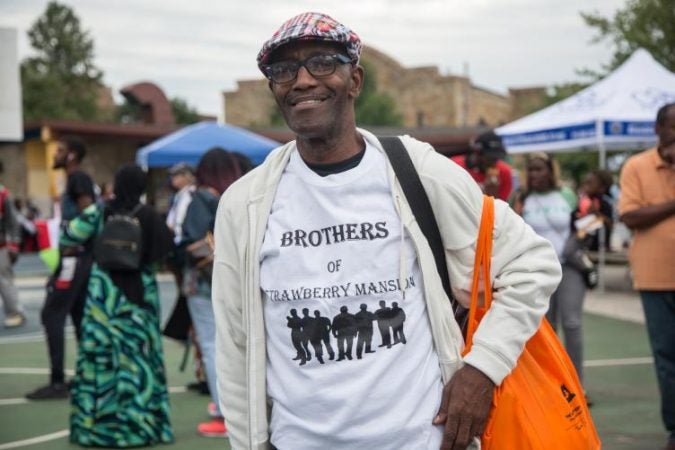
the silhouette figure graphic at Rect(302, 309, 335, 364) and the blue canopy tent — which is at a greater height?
the blue canopy tent

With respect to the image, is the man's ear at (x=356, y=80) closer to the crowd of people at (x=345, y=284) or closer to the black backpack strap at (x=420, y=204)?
the crowd of people at (x=345, y=284)

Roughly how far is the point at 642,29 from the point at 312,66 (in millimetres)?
23492

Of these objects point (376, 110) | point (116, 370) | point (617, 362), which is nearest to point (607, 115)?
point (617, 362)

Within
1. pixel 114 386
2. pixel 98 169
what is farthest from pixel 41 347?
pixel 98 169

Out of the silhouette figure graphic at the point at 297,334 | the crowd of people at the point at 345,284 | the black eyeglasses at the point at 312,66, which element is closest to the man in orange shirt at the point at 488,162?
the crowd of people at the point at 345,284

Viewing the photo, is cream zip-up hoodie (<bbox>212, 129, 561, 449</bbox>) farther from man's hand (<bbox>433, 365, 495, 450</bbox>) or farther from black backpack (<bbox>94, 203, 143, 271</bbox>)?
black backpack (<bbox>94, 203, 143, 271</bbox>)

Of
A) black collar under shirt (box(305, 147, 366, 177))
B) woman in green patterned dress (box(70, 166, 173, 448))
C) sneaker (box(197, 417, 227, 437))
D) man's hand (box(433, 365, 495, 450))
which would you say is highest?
black collar under shirt (box(305, 147, 366, 177))

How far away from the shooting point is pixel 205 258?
717 cm

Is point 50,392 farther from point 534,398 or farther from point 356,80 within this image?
point 534,398

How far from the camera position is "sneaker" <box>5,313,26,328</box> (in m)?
13.6

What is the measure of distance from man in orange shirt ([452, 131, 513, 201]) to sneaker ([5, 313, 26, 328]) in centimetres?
861

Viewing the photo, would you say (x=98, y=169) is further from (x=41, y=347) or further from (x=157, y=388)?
(x=157, y=388)

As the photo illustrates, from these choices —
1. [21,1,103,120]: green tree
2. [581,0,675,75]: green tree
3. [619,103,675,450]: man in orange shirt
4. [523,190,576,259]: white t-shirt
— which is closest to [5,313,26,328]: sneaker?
[523,190,576,259]: white t-shirt

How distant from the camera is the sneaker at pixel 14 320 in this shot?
13.6 meters
